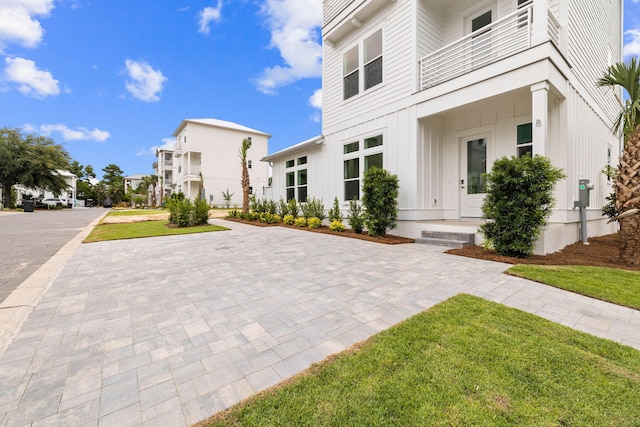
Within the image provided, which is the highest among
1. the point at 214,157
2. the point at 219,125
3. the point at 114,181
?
the point at 219,125

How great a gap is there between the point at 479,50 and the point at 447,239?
19.2 feet

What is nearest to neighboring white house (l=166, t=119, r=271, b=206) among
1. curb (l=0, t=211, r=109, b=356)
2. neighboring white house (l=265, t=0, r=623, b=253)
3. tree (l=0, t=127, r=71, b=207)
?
tree (l=0, t=127, r=71, b=207)

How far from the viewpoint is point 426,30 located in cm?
829

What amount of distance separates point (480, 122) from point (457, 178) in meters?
1.73

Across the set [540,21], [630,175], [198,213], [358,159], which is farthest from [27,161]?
[630,175]

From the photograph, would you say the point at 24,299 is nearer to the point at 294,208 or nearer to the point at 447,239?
the point at 447,239

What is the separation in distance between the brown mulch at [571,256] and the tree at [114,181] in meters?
62.0

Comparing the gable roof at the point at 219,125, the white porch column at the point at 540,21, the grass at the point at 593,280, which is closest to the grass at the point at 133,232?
the grass at the point at 593,280

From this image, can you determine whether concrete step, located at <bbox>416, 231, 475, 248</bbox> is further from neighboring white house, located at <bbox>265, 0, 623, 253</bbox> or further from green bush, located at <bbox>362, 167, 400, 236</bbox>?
green bush, located at <bbox>362, 167, 400, 236</bbox>

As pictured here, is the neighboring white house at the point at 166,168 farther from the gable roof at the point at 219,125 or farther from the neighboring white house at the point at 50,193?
the neighboring white house at the point at 50,193

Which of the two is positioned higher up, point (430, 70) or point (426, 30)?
point (426, 30)

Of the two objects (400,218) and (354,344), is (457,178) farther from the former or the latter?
(354,344)

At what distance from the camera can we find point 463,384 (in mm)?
1808

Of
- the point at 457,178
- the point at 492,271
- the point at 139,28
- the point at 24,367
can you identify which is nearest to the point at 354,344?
the point at 24,367
